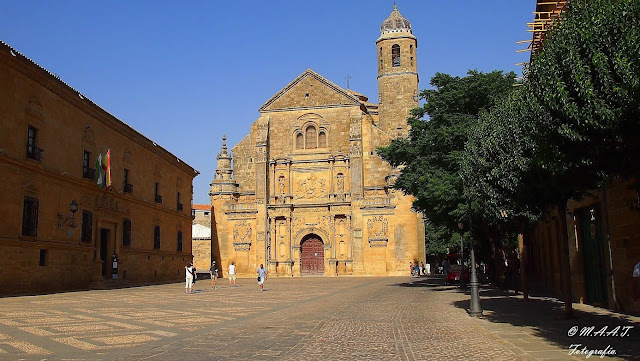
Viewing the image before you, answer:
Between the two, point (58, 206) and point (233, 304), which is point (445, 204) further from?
point (58, 206)

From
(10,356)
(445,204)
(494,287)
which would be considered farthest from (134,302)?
(494,287)

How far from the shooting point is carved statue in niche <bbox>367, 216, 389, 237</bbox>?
1788 inches

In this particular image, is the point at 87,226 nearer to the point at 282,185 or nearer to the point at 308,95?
the point at 282,185

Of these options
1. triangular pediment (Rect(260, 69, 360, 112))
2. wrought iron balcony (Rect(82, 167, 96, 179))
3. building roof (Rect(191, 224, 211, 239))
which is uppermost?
triangular pediment (Rect(260, 69, 360, 112))

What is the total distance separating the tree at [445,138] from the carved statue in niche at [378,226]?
18.5 m

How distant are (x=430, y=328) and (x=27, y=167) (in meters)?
18.3

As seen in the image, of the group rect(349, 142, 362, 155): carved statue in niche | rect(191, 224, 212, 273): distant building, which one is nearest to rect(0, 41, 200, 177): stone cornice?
rect(349, 142, 362, 155): carved statue in niche

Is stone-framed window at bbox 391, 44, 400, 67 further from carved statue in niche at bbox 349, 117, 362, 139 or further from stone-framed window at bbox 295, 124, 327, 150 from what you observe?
stone-framed window at bbox 295, 124, 327, 150

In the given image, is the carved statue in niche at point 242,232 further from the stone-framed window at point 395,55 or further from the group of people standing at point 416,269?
the stone-framed window at point 395,55

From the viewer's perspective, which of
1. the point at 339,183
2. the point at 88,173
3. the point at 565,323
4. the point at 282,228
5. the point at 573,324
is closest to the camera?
the point at 573,324

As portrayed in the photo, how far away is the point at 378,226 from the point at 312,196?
22.0 ft

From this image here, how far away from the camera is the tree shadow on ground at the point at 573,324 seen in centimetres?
937

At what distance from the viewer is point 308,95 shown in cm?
5003

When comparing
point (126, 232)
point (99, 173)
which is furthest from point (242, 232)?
point (99, 173)
